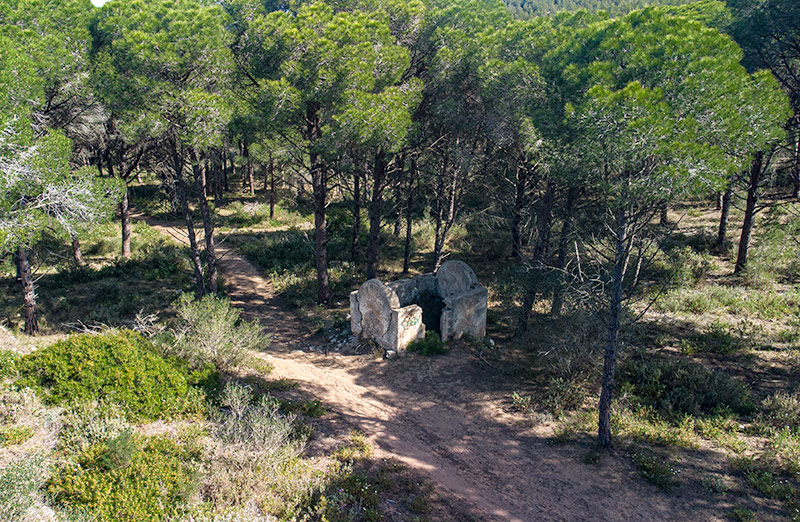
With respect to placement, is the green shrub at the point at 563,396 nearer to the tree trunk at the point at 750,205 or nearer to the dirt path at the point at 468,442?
the dirt path at the point at 468,442

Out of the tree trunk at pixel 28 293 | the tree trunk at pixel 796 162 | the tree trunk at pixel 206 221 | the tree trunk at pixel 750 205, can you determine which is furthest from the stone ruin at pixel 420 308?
the tree trunk at pixel 750 205

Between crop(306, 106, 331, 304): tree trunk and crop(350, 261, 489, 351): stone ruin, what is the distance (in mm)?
3537

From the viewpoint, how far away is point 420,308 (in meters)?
13.4

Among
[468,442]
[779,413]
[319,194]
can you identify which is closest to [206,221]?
[319,194]

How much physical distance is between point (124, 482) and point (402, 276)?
47.7 feet

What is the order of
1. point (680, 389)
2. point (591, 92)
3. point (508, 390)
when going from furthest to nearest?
point (508, 390) → point (680, 389) → point (591, 92)

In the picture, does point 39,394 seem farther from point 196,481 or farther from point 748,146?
point 748,146

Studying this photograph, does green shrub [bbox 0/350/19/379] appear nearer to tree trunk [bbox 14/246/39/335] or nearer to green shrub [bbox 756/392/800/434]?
tree trunk [bbox 14/246/39/335]

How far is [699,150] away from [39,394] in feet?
38.4

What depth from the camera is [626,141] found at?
766 centimetres

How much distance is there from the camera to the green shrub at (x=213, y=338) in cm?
1034

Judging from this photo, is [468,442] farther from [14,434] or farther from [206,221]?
[206,221]

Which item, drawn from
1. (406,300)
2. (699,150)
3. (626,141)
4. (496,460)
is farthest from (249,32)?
(496,460)

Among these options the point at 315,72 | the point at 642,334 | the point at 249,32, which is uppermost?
the point at 249,32
